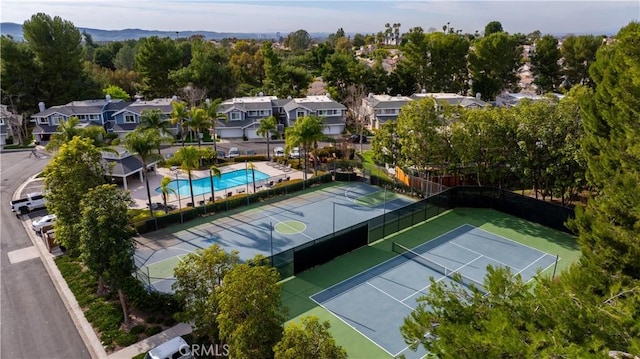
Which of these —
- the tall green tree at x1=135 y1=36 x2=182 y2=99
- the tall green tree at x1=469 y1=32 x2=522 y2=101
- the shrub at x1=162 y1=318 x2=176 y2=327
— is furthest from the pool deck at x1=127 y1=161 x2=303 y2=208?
the tall green tree at x1=469 y1=32 x2=522 y2=101

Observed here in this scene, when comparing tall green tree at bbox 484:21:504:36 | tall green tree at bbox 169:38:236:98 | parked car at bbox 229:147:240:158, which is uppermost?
tall green tree at bbox 484:21:504:36

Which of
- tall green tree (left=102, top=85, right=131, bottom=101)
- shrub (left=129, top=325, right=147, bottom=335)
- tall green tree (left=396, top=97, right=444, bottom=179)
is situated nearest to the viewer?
shrub (left=129, top=325, right=147, bottom=335)

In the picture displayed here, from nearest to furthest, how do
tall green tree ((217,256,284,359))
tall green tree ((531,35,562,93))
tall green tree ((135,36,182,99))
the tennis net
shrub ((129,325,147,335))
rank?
tall green tree ((217,256,284,359)) → shrub ((129,325,147,335)) → the tennis net → tall green tree ((135,36,182,99)) → tall green tree ((531,35,562,93))

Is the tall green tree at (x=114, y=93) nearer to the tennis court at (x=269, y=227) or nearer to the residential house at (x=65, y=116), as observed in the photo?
the residential house at (x=65, y=116)

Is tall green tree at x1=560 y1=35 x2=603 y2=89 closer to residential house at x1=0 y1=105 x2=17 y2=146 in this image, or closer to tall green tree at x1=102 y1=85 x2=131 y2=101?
tall green tree at x1=102 y1=85 x2=131 y2=101

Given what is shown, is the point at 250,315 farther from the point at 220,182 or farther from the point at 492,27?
the point at 492,27

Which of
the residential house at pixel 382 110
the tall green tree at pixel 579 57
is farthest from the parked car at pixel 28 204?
the tall green tree at pixel 579 57
